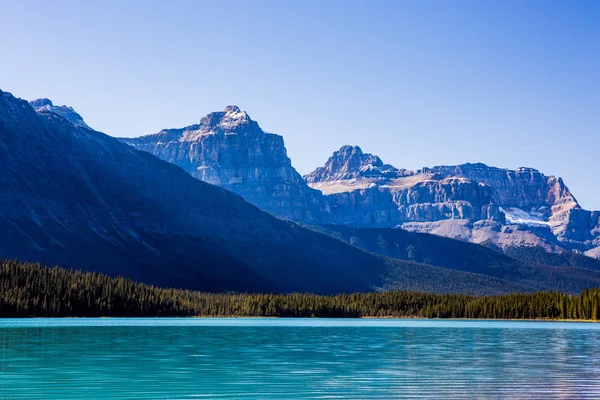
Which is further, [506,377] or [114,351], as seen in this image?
[114,351]

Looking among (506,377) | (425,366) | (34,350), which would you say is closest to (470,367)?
(425,366)

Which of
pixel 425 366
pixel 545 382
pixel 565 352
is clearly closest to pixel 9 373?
pixel 425 366

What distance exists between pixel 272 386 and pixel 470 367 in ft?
79.7

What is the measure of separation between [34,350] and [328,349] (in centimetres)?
3441

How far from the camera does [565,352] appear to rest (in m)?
104

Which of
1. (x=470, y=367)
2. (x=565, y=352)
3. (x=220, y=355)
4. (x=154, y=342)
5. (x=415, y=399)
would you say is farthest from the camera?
(x=154, y=342)

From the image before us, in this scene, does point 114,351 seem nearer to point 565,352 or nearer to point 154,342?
point 154,342

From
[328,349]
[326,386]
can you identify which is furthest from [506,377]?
[328,349]

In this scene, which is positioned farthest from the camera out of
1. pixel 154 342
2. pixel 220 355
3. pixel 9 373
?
pixel 154 342

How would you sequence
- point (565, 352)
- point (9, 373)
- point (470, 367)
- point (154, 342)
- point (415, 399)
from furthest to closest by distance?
point (154, 342) < point (565, 352) < point (470, 367) < point (9, 373) < point (415, 399)

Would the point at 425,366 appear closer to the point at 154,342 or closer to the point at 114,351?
the point at 114,351

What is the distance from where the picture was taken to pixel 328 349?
107m

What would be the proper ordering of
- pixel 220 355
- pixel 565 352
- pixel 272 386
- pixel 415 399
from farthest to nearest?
pixel 565 352 < pixel 220 355 < pixel 272 386 < pixel 415 399

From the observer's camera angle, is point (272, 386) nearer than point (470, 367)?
Yes
